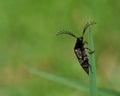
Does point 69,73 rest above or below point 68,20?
below

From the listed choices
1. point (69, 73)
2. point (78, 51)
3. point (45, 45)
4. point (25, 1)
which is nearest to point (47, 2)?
point (25, 1)

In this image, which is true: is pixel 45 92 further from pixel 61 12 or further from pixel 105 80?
pixel 61 12

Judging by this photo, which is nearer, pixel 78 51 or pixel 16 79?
pixel 78 51

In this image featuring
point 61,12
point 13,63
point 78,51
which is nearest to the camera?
point 78,51

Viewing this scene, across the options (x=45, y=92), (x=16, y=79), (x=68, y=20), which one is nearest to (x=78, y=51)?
(x=45, y=92)

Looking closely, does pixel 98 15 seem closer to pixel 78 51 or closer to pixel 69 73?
pixel 69 73

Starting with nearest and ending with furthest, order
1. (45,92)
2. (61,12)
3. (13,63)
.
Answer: (45,92)
(13,63)
(61,12)

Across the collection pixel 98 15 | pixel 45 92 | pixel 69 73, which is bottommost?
pixel 45 92
